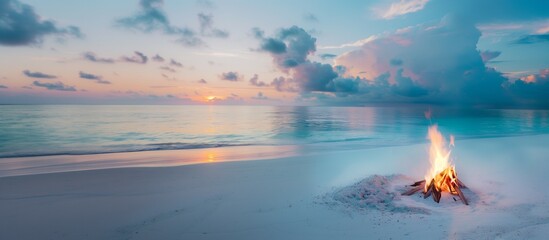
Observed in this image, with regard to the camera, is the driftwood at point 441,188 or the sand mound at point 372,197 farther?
the driftwood at point 441,188

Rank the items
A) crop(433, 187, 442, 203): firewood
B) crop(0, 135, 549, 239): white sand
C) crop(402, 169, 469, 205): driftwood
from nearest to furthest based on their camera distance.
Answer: crop(0, 135, 549, 239): white sand
crop(433, 187, 442, 203): firewood
crop(402, 169, 469, 205): driftwood

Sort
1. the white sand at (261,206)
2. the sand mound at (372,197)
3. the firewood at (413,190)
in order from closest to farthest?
the white sand at (261,206), the sand mound at (372,197), the firewood at (413,190)

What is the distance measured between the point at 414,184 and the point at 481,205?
208 centimetres

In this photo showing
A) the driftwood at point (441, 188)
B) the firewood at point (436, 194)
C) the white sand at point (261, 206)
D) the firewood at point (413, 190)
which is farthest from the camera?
the firewood at point (413, 190)

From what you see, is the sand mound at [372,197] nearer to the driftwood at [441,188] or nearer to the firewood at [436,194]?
the driftwood at [441,188]

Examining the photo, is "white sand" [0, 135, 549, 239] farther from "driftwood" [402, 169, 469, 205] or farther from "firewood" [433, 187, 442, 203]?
"driftwood" [402, 169, 469, 205]

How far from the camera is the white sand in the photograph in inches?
292

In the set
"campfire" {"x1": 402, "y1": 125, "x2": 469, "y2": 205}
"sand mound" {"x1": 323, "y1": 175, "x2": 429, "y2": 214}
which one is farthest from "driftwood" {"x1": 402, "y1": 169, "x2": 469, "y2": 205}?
"sand mound" {"x1": 323, "y1": 175, "x2": 429, "y2": 214}

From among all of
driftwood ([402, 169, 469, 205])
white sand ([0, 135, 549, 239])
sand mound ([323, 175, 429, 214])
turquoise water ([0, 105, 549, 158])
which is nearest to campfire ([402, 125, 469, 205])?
driftwood ([402, 169, 469, 205])

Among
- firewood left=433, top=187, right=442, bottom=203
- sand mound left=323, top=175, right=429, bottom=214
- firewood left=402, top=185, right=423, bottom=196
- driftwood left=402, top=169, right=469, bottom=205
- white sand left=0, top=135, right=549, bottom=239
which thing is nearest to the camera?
white sand left=0, top=135, right=549, bottom=239

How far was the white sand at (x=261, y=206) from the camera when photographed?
7.41 m

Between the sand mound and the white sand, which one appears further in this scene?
the sand mound

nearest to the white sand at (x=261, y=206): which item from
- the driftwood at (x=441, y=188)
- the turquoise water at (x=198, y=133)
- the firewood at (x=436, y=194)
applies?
the firewood at (x=436, y=194)

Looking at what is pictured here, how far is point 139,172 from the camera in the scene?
13719 mm
